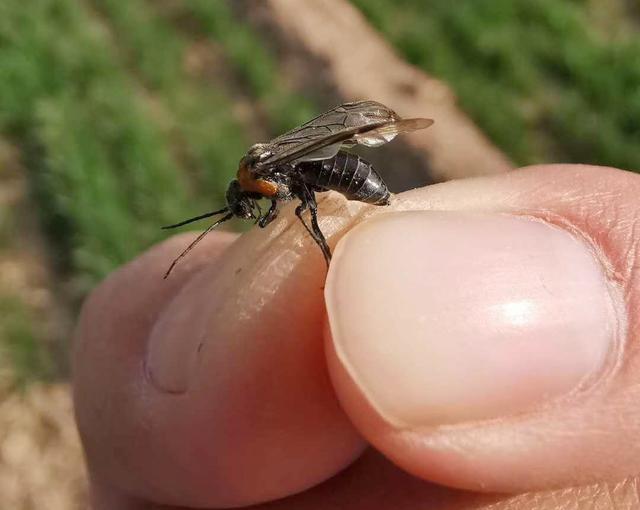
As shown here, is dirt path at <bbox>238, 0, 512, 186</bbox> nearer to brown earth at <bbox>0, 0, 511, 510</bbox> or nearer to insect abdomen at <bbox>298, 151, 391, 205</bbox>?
brown earth at <bbox>0, 0, 511, 510</bbox>

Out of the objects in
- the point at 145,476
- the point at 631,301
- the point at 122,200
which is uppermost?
the point at 631,301

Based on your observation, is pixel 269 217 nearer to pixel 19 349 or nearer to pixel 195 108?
pixel 19 349

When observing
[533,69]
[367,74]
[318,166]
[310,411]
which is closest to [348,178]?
[318,166]

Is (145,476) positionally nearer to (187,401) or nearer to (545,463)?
(187,401)

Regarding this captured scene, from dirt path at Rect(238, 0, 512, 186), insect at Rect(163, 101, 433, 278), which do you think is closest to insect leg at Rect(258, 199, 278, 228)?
insect at Rect(163, 101, 433, 278)

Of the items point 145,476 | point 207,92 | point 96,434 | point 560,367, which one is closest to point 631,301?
point 560,367
